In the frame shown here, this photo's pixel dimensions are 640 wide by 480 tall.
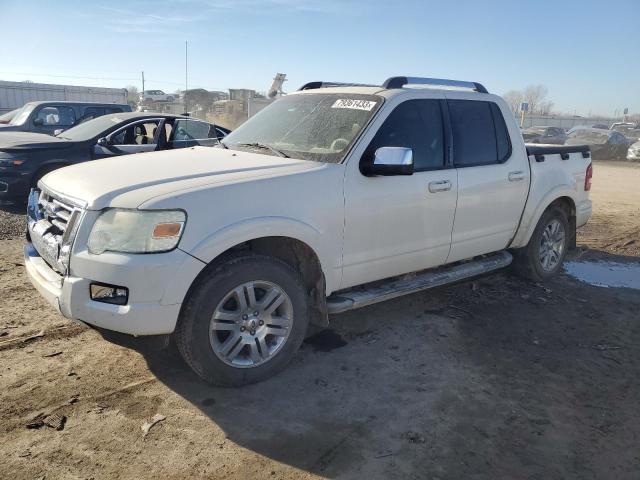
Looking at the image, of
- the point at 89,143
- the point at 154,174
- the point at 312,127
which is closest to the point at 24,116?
the point at 89,143

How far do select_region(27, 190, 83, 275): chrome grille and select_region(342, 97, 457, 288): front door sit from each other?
1.77m

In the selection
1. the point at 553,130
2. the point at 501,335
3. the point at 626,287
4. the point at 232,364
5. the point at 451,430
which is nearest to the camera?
the point at 451,430

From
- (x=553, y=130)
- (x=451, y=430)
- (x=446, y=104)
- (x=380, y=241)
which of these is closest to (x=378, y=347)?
(x=380, y=241)

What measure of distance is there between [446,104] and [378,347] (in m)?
2.18

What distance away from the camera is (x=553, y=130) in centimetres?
3180

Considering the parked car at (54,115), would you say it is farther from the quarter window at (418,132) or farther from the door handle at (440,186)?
the door handle at (440,186)

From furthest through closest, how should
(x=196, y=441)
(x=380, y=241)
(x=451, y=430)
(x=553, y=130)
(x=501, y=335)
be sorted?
1. (x=553, y=130)
2. (x=501, y=335)
3. (x=380, y=241)
4. (x=451, y=430)
5. (x=196, y=441)

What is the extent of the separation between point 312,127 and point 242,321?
1.70m

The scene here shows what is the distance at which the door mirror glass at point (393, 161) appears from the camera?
365 centimetres

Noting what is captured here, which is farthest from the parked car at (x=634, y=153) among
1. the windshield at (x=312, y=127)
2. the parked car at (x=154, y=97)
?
the parked car at (x=154, y=97)

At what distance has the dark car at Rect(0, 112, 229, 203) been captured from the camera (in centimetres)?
784

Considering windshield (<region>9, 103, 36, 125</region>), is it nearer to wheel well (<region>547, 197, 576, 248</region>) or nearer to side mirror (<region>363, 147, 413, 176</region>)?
side mirror (<region>363, 147, 413, 176</region>)

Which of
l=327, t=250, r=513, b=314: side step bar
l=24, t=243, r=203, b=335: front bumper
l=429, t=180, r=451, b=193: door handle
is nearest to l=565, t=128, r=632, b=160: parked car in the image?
l=327, t=250, r=513, b=314: side step bar

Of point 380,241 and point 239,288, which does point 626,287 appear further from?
point 239,288
